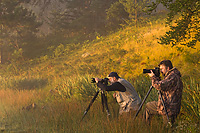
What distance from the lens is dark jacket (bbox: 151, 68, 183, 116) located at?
391cm

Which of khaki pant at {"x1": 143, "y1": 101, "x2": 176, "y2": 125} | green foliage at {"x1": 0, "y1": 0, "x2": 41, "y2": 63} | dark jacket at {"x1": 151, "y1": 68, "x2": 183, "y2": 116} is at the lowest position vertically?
khaki pant at {"x1": 143, "y1": 101, "x2": 176, "y2": 125}

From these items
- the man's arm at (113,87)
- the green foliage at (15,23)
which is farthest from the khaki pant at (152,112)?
the green foliage at (15,23)

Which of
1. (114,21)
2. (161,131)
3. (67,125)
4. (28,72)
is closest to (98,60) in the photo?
(28,72)

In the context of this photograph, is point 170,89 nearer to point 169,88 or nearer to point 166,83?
point 169,88

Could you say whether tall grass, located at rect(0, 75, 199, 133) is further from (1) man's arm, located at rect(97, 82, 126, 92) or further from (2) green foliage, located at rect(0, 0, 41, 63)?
(2) green foliage, located at rect(0, 0, 41, 63)

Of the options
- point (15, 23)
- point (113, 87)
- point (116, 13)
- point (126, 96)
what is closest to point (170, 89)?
point (113, 87)

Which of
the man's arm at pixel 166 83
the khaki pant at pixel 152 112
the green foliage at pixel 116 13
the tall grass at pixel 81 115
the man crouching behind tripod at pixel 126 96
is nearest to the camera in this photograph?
the man's arm at pixel 166 83

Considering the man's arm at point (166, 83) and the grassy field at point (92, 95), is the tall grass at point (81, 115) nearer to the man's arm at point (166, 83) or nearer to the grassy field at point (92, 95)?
the grassy field at point (92, 95)

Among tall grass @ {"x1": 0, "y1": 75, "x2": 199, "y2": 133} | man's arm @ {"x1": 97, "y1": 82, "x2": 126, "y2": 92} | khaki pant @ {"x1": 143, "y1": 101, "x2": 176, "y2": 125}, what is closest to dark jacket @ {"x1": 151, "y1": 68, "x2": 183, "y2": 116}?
khaki pant @ {"x1": 143, "y1": 101, "x2": 176, "y2": 125}

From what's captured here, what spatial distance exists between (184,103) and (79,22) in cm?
2645

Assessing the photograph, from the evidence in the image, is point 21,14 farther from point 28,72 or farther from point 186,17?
point 186,17

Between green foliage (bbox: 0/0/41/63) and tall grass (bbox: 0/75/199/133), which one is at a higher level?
green foliage (bbox: 0/0/41/63)

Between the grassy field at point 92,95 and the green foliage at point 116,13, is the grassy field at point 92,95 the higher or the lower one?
the lower one

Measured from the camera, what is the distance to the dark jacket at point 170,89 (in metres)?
3.91
